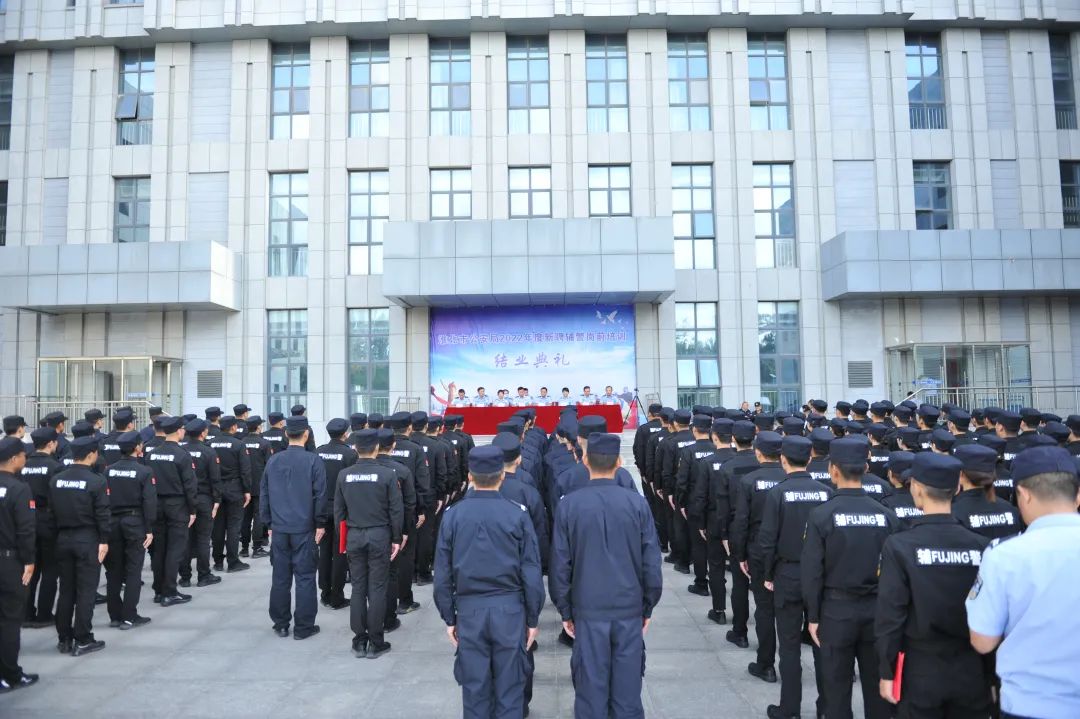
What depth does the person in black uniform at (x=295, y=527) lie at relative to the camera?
23.8ft

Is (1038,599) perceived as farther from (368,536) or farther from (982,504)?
(368,536)

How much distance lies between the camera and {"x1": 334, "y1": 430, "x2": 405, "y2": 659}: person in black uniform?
6672 millimetres

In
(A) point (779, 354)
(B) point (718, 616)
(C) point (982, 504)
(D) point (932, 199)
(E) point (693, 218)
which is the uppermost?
(D) point (932, 199)

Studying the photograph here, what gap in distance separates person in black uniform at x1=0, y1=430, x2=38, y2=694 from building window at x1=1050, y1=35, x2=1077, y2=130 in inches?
1262

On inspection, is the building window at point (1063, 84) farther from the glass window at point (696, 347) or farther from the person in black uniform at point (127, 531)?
the person in black uniform at point (127, 531)

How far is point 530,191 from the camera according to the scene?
24.3 metres

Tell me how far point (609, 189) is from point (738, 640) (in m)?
19.8

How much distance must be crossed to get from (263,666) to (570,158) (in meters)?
20.9

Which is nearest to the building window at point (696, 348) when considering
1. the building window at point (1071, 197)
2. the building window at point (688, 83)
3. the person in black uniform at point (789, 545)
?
the building window at point (688, 83)

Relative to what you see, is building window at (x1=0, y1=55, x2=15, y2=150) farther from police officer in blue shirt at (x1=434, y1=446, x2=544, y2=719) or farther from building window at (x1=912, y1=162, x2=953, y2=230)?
building window at (x1=912, y1=162, x2=953, y2=230)

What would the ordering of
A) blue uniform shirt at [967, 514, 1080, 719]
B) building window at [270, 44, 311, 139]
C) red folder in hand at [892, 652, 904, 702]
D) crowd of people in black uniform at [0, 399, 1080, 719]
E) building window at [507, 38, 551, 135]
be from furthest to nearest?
building window at [270, 44, 311, 139]
building window at [507, 38, 551, 135]
crowd of people in black uniform at [0, 399, 1080, 719]
red folder in hand at [892, 652, 904, 702]
blue uniform shirt at [967, 514, 1080, 719]

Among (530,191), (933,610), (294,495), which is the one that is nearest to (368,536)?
(294,495)

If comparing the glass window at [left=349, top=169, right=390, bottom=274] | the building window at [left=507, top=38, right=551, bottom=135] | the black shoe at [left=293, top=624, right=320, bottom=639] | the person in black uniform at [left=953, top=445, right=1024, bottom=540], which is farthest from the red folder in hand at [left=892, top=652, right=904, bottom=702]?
the building window at [left=507, top=38, right=551, bottom=135]

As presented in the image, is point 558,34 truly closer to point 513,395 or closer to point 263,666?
point 513,395
